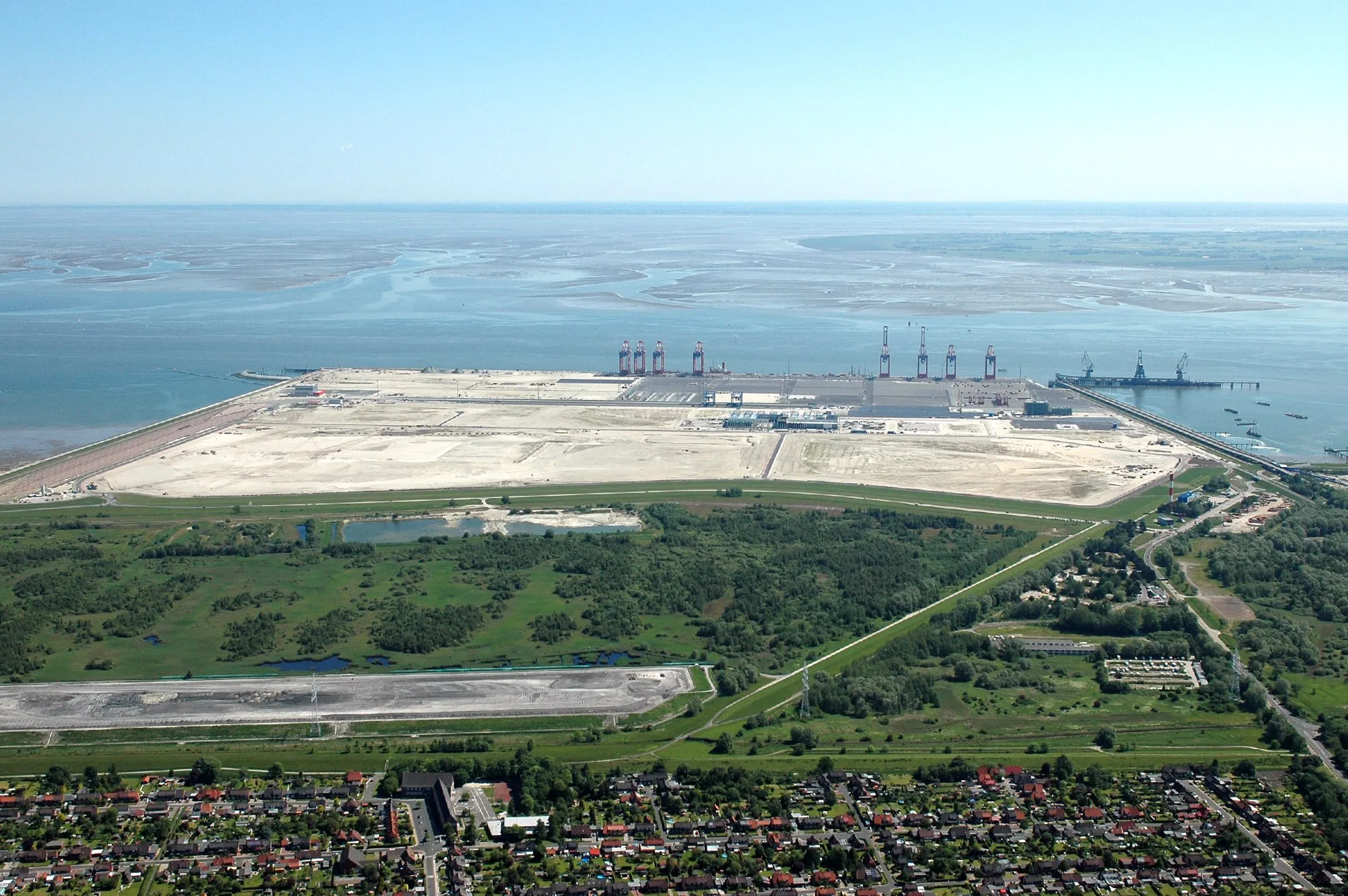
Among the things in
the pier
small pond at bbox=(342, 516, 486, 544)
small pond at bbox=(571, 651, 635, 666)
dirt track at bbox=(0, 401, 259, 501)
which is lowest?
small pond at bbox=(571, 651, 635, 666)

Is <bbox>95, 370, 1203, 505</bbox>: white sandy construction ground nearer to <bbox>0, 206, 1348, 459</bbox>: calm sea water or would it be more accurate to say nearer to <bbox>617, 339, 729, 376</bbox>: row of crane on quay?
<bbox>0, 206, 1348, 459</bbox>: calm sea water

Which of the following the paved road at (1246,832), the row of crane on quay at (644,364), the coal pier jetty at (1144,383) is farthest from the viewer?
the row of crane on quay at (644,364)

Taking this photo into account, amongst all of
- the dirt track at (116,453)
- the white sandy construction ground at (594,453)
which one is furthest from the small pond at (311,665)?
the dirt track at (116,453)

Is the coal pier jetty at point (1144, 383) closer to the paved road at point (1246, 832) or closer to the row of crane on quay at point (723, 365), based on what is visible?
the row of crane on quay at point (723, 365)

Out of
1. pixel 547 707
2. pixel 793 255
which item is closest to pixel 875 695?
pixel 547 707

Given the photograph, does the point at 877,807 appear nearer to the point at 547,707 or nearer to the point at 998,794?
the point at 998,794

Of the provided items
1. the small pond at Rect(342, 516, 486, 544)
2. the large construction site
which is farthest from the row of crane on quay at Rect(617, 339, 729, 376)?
the small pond at Rect(342, 516, 486, 544)
